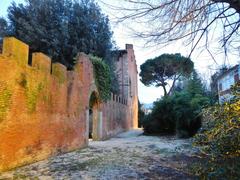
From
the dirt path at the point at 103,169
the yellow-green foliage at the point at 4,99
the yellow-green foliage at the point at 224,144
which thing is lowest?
the dirt path at the point at 103,169

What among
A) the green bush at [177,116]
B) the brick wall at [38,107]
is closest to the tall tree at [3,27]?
the brick wall at [38,107]

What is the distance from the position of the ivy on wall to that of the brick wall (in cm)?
134

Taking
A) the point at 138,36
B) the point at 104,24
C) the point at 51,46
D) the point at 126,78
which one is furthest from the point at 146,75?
the point at 138,36

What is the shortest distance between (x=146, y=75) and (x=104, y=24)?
769 inches

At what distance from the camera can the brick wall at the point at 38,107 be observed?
625 cm

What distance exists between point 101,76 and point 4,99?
792 centimetres

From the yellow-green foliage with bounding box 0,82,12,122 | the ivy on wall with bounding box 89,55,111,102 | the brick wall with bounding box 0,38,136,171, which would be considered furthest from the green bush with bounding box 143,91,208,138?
the yellow-green foliage with bounding box 0,82,12,122

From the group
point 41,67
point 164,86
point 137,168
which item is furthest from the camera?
point 164,86

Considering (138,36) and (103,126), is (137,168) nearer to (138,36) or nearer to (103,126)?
(138,36)

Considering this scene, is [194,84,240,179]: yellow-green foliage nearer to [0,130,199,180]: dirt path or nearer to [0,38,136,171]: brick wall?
[0,130,199,180]: dirt path

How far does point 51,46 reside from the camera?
1507 centimetres

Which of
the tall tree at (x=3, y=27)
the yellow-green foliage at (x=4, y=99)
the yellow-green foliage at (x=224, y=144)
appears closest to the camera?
the yellow-green foliage at (x=224, y=144)

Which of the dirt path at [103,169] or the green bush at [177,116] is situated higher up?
the green bush at [177,116]

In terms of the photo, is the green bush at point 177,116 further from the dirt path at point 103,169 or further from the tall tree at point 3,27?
the tall tree at point 3,27
